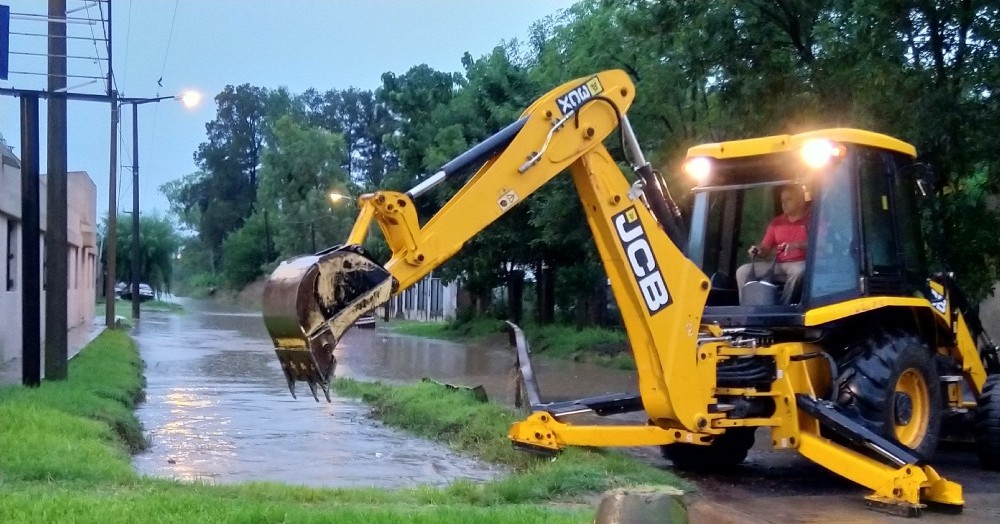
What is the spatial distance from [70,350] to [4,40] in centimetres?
877

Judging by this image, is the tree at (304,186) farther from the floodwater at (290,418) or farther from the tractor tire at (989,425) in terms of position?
the tractor tire at (989,425)

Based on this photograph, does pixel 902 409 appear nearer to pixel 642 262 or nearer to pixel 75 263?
pixel 642 262

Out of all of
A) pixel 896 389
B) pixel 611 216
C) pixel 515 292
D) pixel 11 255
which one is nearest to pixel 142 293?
pixel 515 292

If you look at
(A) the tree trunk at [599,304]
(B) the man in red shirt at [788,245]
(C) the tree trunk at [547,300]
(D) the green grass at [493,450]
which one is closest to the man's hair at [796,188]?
(B) the man in red shirt at [788,245]

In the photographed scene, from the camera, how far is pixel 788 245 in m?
9.73

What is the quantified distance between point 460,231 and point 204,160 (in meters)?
103

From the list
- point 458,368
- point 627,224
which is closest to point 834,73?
point 627,224

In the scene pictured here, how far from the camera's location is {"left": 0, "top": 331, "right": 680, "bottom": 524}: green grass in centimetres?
695

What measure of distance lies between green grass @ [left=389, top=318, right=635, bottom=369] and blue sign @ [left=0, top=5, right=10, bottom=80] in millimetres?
13536

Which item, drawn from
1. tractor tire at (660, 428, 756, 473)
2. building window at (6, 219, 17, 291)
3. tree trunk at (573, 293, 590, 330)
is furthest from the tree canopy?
building window at (6, 219, 17, 291)

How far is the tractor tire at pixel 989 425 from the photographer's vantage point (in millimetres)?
10320

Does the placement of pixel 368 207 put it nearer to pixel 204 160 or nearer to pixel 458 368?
pixel 458 368

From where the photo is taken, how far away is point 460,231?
823 cm

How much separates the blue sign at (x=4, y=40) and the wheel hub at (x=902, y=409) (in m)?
11.8
